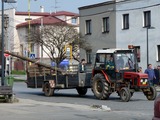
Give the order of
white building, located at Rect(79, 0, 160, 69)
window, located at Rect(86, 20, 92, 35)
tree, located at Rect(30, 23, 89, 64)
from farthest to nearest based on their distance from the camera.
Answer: tree, located at Rect(30, 23, 89, 64) < window, located at Rect(86, 20, 92, 35) < white building, located at Rect(79, 0, 160, 69)

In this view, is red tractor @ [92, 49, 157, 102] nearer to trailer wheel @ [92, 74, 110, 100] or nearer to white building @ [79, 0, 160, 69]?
trailer wheel @ [92, 74, 110, 100]

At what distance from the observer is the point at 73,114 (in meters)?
17.1

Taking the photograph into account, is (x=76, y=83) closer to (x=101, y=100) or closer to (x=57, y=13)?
(x=101, y=100)

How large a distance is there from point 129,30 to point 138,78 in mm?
23620

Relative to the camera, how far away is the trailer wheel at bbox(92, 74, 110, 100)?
952 inches

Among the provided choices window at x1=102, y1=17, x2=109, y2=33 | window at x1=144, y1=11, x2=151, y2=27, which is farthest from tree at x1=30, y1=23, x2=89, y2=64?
window at x1=144, y1=11, x2=151, y2=27

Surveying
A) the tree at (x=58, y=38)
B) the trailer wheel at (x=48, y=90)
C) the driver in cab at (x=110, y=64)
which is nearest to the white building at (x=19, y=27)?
the tree at (x=58, y=38)

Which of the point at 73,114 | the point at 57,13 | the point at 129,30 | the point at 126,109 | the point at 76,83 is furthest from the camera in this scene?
the point at 57,13

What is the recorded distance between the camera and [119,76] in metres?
24.2

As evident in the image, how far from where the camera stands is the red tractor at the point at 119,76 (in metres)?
23.4

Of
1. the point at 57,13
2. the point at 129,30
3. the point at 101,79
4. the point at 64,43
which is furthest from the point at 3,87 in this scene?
the point at 57,13

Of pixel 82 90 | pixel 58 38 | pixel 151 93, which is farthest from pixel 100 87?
pixel 58 38

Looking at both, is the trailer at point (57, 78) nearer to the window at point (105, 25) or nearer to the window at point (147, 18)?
the window at point (147, 18)

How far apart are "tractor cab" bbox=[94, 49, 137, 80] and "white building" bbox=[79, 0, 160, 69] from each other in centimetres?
1612
